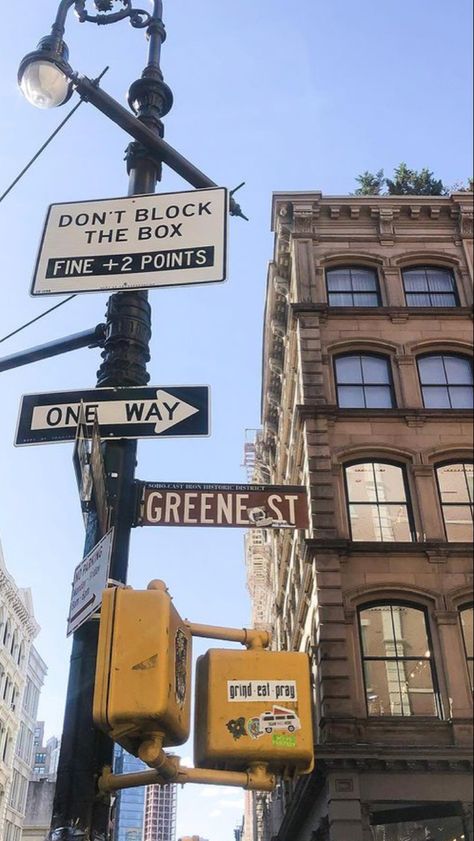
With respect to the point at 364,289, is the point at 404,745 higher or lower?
lower

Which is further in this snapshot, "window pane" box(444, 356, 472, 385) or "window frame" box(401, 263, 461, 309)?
"window frame" box(401, 263, 461, 309)

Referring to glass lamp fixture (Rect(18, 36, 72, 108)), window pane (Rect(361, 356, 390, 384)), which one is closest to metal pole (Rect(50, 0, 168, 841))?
glass lamp fixture (Rect(18, 36, 72, 108))

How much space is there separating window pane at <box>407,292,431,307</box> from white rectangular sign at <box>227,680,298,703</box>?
1999cm

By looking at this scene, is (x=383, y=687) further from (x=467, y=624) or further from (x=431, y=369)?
(x=431, y=369)

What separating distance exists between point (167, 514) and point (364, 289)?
1853cm

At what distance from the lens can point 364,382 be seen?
20.5 metres

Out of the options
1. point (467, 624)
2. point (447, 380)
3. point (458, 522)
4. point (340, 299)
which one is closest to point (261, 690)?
point (467, 624)

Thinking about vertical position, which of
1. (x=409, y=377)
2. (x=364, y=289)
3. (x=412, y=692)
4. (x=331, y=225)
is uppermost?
(x=331, y=225)

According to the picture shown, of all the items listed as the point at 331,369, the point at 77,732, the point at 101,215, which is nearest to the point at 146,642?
the point at 77,732

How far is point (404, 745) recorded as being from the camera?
551 inches

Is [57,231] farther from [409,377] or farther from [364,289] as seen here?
[364,289]

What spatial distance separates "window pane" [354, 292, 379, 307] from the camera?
22081mm

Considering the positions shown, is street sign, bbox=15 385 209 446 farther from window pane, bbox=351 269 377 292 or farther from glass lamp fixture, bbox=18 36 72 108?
window pane, bbox=351 269 377 292

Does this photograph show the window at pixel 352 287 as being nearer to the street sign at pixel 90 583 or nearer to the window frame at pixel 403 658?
the window frame at pixel 403 658
